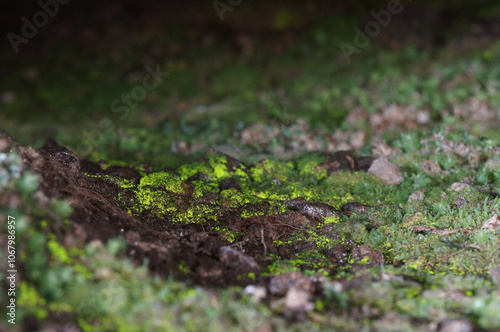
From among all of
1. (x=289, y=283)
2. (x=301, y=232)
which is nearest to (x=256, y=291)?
(x=289, y=283)

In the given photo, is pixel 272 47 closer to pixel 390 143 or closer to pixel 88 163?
pixel 390 143

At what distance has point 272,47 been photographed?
341 inches

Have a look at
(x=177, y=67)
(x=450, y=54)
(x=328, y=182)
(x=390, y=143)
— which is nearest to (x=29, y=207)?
(x=328, y=182)

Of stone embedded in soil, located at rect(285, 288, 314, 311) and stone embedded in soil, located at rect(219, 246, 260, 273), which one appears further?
stone embedded in soil, located at rect(219, 246, 260, 273)

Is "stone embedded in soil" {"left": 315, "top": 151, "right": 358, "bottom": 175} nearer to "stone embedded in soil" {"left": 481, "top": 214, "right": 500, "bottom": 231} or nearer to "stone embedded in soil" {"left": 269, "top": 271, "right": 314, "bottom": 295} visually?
"stone embedded in soil" {"left": 481, "top": 214, "right": 500, "bottom": 231}

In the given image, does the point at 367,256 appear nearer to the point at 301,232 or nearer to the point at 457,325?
the point at 301,232

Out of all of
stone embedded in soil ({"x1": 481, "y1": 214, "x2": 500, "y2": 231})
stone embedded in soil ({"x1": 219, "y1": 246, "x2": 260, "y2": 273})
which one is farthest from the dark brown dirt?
stone embedded in soil ({"x1": 481, "y1": 214, "x2": 500, "y2": 231})

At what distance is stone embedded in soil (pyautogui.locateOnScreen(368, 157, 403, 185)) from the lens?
4.63 meters

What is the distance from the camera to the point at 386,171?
4.68 metres

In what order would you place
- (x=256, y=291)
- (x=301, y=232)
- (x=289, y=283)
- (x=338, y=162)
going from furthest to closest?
(x=338, y=162), (x=301, y=232), (x=289, y=283), (x=256, y=291)

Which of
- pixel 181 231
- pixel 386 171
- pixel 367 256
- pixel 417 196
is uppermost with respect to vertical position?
pixel 386 171

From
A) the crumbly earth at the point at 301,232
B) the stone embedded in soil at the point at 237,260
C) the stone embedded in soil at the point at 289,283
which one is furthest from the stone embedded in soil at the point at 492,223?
the stone embedded in soil at the point at 237,260

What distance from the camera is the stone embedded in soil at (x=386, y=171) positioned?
4.63 meters

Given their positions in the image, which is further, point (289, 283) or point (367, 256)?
point (367, 256)
